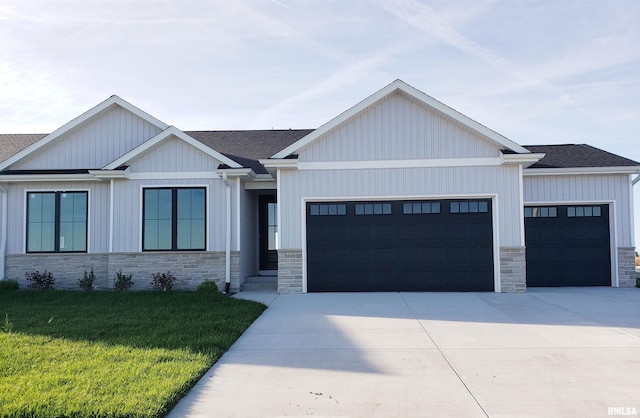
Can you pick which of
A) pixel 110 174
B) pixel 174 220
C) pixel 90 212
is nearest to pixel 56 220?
pixel 90 212

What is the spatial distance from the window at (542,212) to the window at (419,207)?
3.10 metres

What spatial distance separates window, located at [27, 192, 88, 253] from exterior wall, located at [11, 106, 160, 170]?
1010mm

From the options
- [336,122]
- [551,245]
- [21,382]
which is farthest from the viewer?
[551,245]

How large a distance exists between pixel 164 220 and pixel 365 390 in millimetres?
9885

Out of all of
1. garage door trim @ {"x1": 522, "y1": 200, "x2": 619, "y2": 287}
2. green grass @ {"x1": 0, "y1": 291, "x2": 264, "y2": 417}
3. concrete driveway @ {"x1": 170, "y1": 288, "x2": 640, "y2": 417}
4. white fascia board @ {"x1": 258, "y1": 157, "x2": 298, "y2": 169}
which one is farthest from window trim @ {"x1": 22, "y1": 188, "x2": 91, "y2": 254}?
garage door trim @ {"x1": 522, "y1": 200, "x2": 619, "y2": 287}

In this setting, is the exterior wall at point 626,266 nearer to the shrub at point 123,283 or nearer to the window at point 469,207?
the window at point 469,207

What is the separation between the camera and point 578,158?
49.2 ft

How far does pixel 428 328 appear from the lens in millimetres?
8656

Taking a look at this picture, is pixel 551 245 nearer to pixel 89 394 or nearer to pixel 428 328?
pixel 428 328

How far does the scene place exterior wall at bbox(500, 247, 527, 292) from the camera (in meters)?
12.9

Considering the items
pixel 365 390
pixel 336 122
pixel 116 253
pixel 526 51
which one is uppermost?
pixel 526 51

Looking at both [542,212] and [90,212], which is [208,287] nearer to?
[90,212]

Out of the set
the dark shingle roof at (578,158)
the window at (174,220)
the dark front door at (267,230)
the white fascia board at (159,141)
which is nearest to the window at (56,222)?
the white fascia board at (159,141)

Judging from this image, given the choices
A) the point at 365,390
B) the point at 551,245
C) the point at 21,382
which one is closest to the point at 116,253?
the point at 21,382
